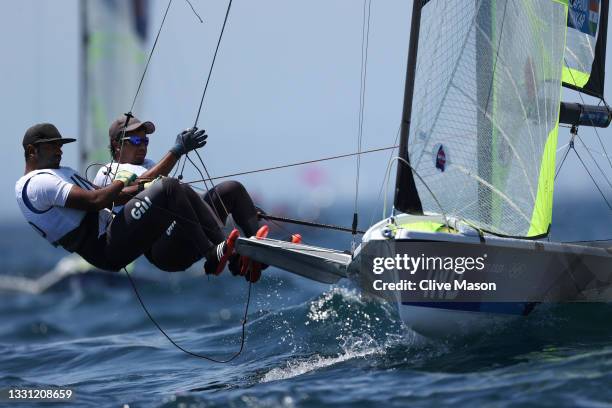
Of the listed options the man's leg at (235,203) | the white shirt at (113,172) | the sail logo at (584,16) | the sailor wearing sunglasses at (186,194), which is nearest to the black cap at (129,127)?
the sailor wearing sunglasses at (186,194)

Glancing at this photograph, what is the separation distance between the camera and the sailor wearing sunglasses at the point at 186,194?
5824 mm

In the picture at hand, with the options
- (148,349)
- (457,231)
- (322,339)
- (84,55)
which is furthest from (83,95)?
(457,231)

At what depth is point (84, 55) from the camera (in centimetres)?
1827

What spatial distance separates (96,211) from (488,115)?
2.56 meters

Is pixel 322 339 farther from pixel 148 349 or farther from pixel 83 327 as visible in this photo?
pixel 83 327

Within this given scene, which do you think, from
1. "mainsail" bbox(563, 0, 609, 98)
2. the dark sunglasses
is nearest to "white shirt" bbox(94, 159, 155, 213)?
the dark sunglasses

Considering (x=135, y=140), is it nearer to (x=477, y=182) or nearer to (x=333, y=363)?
(x=333, y=363)

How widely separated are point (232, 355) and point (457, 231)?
8.15 ft

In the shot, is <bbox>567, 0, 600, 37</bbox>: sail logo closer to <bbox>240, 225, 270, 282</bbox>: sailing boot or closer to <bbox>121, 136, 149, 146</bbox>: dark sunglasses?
<bbox>240, 225, 270, 282</bbox>: sailing boot

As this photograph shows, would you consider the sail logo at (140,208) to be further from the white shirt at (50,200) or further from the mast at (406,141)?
the mast at (406,141)

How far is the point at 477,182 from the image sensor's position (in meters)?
6.13

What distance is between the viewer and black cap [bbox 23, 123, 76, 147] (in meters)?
5.84

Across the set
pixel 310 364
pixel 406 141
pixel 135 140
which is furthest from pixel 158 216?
pixel 406 141

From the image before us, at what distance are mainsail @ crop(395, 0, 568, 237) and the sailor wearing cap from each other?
1278 mm
